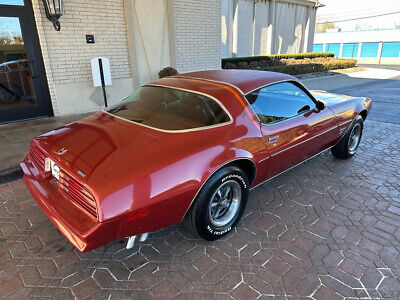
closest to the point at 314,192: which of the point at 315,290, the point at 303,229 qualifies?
the point at 303,229

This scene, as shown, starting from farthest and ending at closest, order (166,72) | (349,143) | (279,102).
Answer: (166,72) < (349,143) < (279,102)

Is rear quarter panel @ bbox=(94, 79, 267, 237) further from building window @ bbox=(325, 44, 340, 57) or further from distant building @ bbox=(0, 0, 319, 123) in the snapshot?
building window @ bbox=(325, 44, 340, 57)

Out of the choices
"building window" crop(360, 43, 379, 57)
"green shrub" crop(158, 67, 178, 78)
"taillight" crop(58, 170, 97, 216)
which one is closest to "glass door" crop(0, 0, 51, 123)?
"green shrub" crop(158, 67, 178, 78)

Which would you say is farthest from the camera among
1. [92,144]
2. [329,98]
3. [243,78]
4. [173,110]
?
[329,98]

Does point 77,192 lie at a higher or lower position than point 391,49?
lower

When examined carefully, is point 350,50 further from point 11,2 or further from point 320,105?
point 11,2

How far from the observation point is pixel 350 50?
128 ft

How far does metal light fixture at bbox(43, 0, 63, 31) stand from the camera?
5898 millimetres

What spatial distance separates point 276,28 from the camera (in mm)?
17859

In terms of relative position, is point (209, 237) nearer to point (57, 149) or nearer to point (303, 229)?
point (303, 229)

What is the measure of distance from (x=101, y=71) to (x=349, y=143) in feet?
18.7

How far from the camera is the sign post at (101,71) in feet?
22.6

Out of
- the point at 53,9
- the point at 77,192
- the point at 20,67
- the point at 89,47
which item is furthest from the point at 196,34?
the point at 77,192

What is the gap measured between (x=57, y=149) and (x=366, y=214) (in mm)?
3264
